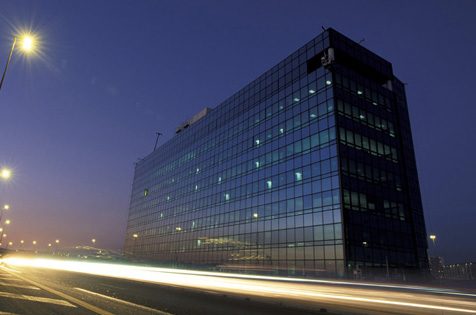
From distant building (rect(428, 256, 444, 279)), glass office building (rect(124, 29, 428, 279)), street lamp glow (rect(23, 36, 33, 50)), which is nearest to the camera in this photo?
street lamp glow (rect(23, 36, 33, 50))

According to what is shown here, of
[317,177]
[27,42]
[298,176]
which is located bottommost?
[317,177]

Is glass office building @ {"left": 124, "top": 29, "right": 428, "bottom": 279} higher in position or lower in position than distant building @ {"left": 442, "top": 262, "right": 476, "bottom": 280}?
higher

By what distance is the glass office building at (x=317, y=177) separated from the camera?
115 ft

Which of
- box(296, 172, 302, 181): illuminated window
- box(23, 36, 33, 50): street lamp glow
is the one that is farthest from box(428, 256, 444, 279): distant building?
box(23, 36, 33, 50): street lamp glow

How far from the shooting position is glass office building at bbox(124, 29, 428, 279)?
35.0 m

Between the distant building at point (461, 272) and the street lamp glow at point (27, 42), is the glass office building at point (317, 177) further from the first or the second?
the street lamp glow at point (27, 42)

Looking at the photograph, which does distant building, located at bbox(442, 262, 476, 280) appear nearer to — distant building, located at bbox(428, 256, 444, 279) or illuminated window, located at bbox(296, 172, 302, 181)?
distant building, located at bbox(428, 256, 444, 279)

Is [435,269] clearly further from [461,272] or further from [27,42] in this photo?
[27,42]

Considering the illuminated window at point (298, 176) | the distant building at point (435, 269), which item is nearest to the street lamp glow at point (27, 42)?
the illuminated window at point (298, 176)

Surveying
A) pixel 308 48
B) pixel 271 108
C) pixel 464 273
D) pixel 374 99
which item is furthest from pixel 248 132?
pixel 464 273

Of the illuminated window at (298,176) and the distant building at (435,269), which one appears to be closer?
the illuminated window at (298,176)

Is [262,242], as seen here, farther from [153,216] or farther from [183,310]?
[153,216]

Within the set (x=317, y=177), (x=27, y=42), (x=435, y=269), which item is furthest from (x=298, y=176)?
(x=27, y=42)

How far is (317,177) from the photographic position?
122ft
